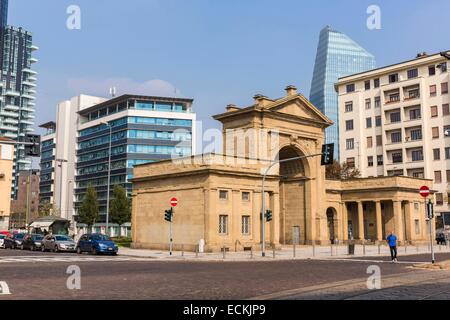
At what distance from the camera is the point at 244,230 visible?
41.2 m

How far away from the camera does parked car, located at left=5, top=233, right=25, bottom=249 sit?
45188mm

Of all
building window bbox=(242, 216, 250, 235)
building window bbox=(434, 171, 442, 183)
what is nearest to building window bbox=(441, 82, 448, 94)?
building window bbox=(434, 171, 442, 183)

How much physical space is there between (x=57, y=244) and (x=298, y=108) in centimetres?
2460

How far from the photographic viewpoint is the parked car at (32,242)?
4161cm

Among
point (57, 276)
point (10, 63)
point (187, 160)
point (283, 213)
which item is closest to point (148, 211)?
point (187, 160)

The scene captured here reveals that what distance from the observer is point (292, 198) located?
5059 cm

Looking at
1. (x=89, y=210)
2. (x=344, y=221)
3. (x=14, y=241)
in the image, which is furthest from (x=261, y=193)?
(x=89, y=210)

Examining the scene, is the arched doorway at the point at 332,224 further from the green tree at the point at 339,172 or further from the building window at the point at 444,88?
the building window at the point at 444,88

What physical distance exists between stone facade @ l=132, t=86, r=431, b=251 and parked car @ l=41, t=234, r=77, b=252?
22.2 ft

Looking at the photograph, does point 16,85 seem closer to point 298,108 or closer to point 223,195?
point 298,108

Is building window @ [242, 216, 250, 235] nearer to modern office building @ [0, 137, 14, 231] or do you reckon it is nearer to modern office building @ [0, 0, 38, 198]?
modern office building @ [0, 137, 14, 231]

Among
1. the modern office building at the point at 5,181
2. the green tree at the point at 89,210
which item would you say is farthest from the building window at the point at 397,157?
the modern office building at the point at 5,181

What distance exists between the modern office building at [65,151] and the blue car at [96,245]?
94.0m
